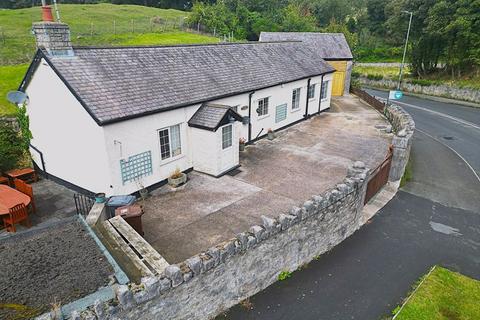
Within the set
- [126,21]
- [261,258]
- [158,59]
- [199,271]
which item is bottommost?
[261,258]

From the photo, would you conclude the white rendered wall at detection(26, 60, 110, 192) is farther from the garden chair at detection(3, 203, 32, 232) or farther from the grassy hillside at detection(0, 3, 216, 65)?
the grassy hillside at detection(0, 3, 216, 65)

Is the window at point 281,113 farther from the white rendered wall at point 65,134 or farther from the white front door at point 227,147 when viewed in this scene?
the white rendered wall at point 65,134

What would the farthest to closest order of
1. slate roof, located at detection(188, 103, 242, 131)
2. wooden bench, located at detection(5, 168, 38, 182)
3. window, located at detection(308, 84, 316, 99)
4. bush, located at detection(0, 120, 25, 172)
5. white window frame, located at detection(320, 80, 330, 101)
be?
→ white window frame, located at detection(320, 80, 330, 101) < window, located at detection(308, 84, 316, 99) < bush, located at detection(0, 120, 25, 172) < slate roof, located at detection(188, 103, 242, 131) < wooden bench, located at detection(5, 168, 38, 182)

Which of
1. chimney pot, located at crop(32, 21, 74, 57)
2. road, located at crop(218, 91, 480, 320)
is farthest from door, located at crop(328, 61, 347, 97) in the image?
chimney pot, located at crop(32, 21, 74, 57)

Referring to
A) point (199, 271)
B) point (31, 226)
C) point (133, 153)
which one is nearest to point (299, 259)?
point (199, 271)

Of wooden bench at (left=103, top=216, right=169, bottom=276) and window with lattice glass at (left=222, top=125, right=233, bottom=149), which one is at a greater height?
window with lattice glass at (left=222, top=125, right=233, bottom=149)

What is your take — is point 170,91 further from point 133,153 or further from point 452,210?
point 452,210
